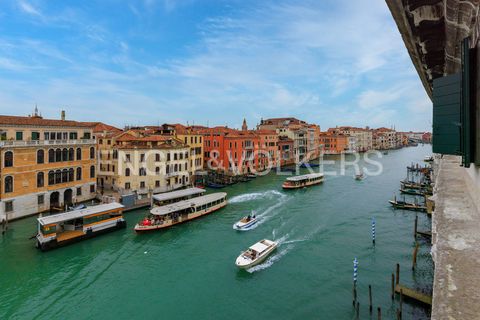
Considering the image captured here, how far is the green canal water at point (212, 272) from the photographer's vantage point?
10.4 metres

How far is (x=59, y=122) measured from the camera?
22828mm

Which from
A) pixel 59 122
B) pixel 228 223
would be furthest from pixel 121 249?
pixel 59 122

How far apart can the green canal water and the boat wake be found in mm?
5415

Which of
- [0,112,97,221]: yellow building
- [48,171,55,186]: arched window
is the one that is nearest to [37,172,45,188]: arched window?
[0,112,97,221]: yellow building

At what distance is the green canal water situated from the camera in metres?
10.4

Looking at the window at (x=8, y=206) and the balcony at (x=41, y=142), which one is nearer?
the window at (x=8, y=206)

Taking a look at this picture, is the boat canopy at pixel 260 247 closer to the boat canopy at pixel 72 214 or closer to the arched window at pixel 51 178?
the boat canopy at pixel 72 214

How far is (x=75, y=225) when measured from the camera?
53.9 ft

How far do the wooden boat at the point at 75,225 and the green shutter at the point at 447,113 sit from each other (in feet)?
56.9

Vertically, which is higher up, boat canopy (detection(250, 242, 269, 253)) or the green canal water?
boat canopy (detection(250, 242, 269, 253))

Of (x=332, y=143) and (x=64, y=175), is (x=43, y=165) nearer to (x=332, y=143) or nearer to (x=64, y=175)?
(x=64, y=175)

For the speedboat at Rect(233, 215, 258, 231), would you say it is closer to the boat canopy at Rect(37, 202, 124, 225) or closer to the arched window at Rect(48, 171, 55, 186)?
the boat canopy at Rect(37, 202, 124, 225)

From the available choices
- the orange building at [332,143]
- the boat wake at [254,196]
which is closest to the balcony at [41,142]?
the boat wake at [254,196]

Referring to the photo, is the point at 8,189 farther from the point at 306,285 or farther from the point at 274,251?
the point at 306,285
